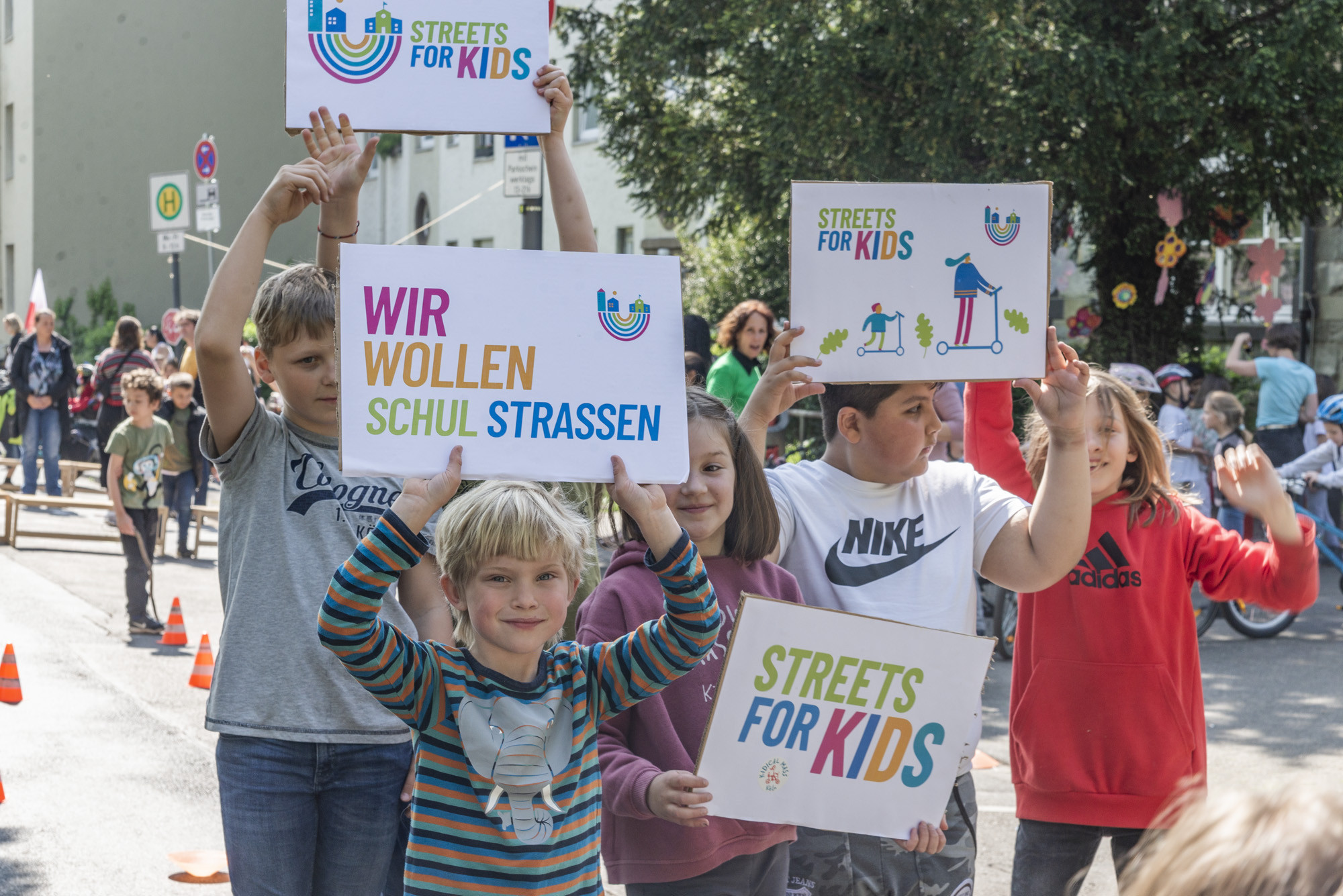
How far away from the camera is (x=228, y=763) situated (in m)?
2.72

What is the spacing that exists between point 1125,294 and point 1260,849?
1336 cm

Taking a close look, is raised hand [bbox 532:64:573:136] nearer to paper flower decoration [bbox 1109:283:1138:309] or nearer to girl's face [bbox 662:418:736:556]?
girl's face [bbox 662:418:736:556]

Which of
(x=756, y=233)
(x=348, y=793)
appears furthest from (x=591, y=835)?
(x=756, y=233)

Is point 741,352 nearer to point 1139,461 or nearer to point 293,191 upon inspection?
point 1139,461

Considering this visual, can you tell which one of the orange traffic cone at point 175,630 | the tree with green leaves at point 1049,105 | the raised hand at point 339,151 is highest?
the tree with green leaves at point 1049,105

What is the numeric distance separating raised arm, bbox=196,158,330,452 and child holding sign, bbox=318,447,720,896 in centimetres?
52

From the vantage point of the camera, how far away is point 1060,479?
2.99m

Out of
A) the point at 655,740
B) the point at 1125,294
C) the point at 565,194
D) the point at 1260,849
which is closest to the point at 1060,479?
the point at 655,740

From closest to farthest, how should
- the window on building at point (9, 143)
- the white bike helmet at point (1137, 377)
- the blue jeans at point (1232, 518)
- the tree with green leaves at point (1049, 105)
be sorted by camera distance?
the white bike helmet at point (1137, 377)
the blue jeans at point (1232, 518)
the tree with green leaves at point (1049, 105)
the window on building at point (9, 143)

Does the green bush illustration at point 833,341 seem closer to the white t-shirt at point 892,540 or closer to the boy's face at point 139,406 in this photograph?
the white t-shirt at point 892,540

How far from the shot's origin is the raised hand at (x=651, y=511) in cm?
237

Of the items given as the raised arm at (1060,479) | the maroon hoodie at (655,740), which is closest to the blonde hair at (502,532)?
the maroon hoodie at (655,740)

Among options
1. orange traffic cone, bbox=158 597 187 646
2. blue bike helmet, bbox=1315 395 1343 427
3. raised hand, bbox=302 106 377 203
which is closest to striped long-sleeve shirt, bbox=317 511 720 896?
raised hand, bbox=302 106 377 203

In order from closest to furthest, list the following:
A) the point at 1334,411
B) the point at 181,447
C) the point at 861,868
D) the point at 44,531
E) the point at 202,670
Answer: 1. the point at 861,868
2. the point at 202,670
3. the point at 1334,411
4. the point at 181,447
5. the point at 44,531
